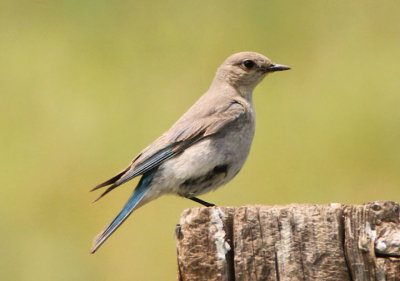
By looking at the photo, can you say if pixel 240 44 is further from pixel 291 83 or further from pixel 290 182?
pixel 290 182

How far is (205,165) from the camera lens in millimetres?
6367

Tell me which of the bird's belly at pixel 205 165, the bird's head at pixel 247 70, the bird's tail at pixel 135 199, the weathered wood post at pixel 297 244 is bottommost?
the weathered wood post at pixel 297 244

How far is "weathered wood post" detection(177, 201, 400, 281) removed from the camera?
3734mm

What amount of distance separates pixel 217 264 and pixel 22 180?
228 inches

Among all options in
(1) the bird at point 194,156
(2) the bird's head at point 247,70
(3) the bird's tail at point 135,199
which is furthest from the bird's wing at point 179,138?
(2) the bird's head at point 247,70

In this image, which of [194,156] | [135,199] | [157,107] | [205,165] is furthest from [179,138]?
[157,107]

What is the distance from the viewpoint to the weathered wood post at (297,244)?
3734 millimetres

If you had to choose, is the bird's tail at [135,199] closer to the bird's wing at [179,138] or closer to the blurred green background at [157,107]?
the bird's wing at [179,138]

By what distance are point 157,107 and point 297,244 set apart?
19.9 feet

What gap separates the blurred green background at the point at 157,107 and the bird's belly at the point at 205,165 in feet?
5.24

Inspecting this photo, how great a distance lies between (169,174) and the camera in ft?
21.1

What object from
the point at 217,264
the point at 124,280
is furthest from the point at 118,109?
the point at 217,264

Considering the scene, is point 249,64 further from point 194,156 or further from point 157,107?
point 157,107

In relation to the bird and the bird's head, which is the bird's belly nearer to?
the bird
